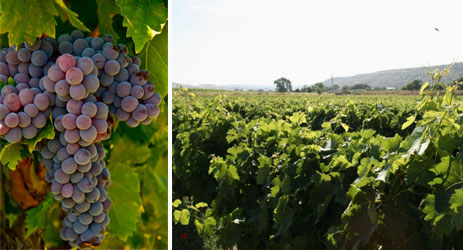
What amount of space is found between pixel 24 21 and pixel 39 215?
444mm

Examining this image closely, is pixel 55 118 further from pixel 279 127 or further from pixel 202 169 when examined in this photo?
pixel 202 169

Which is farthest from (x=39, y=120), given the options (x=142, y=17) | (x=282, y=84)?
(x=282, y=84)

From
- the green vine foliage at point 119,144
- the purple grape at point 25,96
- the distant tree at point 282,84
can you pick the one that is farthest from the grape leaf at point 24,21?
the distant tree at point 282,84

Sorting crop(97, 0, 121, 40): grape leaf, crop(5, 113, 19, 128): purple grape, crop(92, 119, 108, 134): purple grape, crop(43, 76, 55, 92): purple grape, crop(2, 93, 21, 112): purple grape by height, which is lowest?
crop(92, 119, 108, 134): purple grape

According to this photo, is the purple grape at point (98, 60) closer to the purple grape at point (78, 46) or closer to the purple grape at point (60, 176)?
the purple grape at point (78, 46)

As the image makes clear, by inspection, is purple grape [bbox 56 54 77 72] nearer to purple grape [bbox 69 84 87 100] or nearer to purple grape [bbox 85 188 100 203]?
purple grape [bbox 69 84 87 100]

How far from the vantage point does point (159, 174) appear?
1599mm

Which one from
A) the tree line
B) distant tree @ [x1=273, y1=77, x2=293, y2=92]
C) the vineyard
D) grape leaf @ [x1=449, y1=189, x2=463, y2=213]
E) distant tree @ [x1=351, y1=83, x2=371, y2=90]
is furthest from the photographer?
distant tree @ [x1=351, y1=83, x2=371, y2=90]

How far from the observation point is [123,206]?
3.80 feet

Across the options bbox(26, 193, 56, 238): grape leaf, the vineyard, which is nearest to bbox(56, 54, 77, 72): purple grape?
bbox(26, 193, 56, 238): grape leaf

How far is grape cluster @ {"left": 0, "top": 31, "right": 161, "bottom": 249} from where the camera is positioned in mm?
743

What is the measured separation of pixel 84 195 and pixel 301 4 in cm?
4447

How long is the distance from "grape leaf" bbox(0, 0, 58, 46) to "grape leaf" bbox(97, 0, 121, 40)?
178 millimetres

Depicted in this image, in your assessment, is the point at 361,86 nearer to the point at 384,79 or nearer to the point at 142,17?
the point at 384,79
